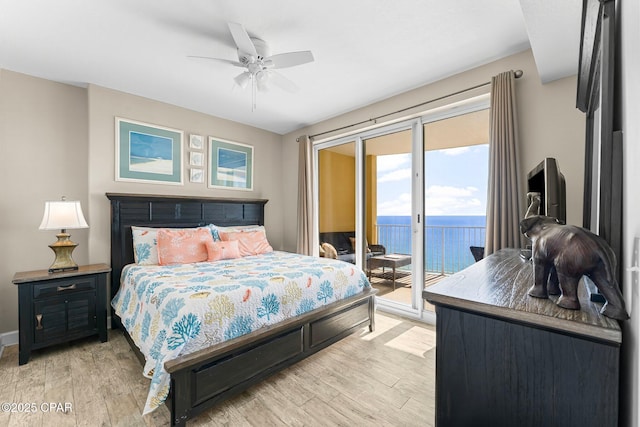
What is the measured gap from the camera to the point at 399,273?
12.8 ft

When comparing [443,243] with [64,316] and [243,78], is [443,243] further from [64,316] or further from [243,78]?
[64,316]

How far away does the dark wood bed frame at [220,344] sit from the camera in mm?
1678

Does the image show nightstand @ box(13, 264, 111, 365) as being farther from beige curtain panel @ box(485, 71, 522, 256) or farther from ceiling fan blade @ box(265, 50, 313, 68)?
beige curtain panel @ box(485, 71, 522, 256)

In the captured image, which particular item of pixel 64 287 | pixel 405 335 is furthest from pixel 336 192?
pixel 64 287

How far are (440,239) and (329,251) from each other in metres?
1.67

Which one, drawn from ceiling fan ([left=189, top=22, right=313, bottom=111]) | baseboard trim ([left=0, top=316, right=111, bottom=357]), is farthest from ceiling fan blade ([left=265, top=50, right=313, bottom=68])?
baseboard trim ([left=0, top=316, right=111, bottom=357])

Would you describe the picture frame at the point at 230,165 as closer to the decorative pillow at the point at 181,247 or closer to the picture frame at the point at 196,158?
the picture frame at the point at 196,158

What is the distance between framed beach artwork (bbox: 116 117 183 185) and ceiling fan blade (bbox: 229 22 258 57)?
6.60ft

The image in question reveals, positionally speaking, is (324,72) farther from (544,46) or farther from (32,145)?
(32,145)

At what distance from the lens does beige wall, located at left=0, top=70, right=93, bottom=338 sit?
2773 millimetres

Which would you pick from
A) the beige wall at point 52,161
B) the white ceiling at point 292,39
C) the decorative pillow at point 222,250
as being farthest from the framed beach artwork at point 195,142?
the decorative pillow at point 222,250

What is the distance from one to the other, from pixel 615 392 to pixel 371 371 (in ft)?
6.05

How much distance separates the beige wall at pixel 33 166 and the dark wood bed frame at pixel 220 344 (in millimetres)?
437

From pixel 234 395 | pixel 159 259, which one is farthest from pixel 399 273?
pixel 159 259
